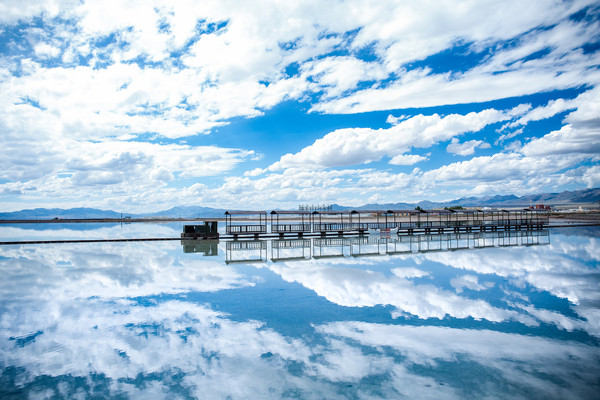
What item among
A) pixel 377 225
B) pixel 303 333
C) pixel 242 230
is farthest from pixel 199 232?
pixel 303 333

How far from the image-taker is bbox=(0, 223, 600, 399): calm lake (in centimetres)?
727

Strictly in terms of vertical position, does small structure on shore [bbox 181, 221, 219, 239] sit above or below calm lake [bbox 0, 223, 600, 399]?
above

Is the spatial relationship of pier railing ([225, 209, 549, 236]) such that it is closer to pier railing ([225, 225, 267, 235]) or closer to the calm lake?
pier railing ([225, 225, 267, 235])

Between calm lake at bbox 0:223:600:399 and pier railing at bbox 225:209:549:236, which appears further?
pier railing at bbox 225:209:549:236

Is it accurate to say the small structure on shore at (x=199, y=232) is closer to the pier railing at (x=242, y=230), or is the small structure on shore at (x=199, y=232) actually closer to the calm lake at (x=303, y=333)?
the pier railing at (x=242, y=230)

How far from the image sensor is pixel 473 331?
10078 millimetres

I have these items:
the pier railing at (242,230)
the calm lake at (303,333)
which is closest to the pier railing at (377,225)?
the pier railing at (242,230)

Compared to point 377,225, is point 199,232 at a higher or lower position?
higher

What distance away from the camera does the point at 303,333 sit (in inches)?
396

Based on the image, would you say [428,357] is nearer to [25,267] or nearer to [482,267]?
[482,267]

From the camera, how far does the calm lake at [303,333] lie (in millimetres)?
7270

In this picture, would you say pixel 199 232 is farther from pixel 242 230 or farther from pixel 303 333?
pixel 303 333

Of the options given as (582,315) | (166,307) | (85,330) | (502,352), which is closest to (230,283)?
(166,307)

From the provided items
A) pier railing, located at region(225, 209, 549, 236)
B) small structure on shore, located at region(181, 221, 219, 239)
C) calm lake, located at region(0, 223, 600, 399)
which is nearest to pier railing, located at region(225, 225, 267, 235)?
pier railing, located at region(225, 209, 549, 236)
